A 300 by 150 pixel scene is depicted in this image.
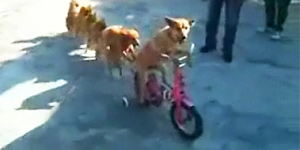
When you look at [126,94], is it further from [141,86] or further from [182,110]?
[182,110]

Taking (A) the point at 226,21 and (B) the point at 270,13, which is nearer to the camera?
(A) the point at 226,21

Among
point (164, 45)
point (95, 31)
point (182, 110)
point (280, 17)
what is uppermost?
point (164, 45)

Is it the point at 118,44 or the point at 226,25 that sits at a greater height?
the point at 118,44

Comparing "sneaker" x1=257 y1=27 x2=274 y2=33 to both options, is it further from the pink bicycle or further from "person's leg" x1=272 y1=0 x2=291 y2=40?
the pink bicycle

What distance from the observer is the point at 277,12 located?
7809 millimetres

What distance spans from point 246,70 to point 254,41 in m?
0.94

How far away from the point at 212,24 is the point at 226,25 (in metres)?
0.21

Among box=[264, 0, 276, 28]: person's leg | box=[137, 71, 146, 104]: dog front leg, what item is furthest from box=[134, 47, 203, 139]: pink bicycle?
box=[264, 0, 276, 28]: person's leg

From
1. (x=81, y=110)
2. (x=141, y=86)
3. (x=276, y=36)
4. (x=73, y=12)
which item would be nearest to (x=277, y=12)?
(x=276, y=36)

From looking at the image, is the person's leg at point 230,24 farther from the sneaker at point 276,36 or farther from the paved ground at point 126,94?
the sneaker at point 276,36

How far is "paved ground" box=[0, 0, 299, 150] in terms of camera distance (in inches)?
214

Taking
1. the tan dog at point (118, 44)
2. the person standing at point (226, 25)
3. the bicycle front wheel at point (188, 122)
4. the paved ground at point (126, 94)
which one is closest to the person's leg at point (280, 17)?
the paved ground at point (126, 94)

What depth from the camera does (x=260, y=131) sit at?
18.3 feet

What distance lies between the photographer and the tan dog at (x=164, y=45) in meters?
5.35
